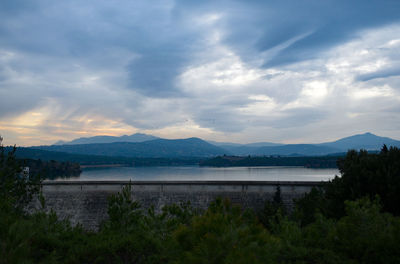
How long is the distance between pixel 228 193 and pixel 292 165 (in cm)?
15649

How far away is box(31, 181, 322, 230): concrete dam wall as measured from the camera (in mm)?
32094

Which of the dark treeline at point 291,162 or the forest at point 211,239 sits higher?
the forest at point 211,239

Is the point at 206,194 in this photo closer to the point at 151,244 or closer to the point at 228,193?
the point at 228,193

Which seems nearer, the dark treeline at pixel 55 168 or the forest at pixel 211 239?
the forest at pixel 211 239

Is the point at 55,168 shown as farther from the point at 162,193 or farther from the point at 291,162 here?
the point at 291,162

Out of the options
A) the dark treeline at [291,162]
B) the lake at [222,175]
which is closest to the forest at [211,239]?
the lake at [222,175]

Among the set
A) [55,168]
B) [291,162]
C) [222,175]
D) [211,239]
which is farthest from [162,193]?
[291,162]

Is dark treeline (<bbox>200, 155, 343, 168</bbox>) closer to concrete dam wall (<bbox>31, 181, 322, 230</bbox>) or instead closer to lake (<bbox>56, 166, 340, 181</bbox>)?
lake (<bbox>56, 166, 340, 181</bbox>)

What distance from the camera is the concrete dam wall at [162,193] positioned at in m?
32.1

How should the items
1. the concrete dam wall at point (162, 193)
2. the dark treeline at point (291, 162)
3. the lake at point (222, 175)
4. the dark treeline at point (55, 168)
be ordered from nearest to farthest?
the concrete dam wall at point (162, 193) → the lake at point (222, 175) → the dark treeline at point (55, 168) → the dark treeline at point (291, 162)

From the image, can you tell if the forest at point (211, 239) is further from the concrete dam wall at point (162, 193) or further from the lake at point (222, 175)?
the lake at point (222, 175)

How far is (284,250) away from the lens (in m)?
7.78

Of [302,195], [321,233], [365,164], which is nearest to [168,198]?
[302,195]

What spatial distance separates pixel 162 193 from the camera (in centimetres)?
3275
